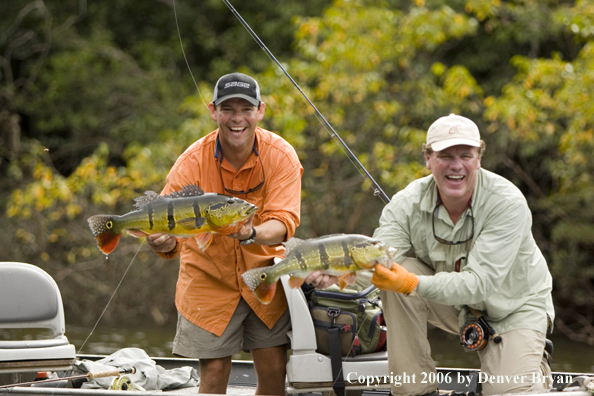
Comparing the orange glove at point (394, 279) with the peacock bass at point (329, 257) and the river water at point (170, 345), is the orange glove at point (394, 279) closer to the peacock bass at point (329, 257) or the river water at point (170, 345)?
the peacock bass at point (329, 257)

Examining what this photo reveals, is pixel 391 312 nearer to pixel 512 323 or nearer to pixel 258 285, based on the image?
pixel 512 323

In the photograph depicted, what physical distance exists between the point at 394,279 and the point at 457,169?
693 mm

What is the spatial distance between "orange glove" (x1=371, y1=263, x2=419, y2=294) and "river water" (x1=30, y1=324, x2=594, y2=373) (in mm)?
5289

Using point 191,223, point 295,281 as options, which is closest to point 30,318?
point 191,223

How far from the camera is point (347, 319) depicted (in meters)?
3.99

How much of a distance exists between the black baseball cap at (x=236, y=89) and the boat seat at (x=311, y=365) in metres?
1.04

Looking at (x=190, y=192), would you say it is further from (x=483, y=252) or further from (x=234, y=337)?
(x=483, y=252)

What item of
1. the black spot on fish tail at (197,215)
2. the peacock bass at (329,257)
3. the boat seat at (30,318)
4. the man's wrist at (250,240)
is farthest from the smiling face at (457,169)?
the boat seat at (30,318)

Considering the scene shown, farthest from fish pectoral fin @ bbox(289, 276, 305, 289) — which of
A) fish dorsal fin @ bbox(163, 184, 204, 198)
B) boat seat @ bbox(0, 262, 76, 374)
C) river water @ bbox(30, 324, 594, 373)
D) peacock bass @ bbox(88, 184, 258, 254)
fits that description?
river water @ bbox(30, 324, 594, 373)

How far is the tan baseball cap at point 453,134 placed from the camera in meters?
3.65

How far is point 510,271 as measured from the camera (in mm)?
3793

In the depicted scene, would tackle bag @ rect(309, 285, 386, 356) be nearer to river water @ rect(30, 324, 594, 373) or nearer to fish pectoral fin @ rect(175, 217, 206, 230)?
fish pectoral fin @ rect(175, 217, 206, 230)

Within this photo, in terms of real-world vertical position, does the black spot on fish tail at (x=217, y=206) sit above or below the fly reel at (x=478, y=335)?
above

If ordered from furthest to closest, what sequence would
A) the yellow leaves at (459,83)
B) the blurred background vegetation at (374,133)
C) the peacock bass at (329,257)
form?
1. the yellow leaves at (459,83)
2. the blurred background vegetation at (374,133)
3. the peacock bass at (329,257)
